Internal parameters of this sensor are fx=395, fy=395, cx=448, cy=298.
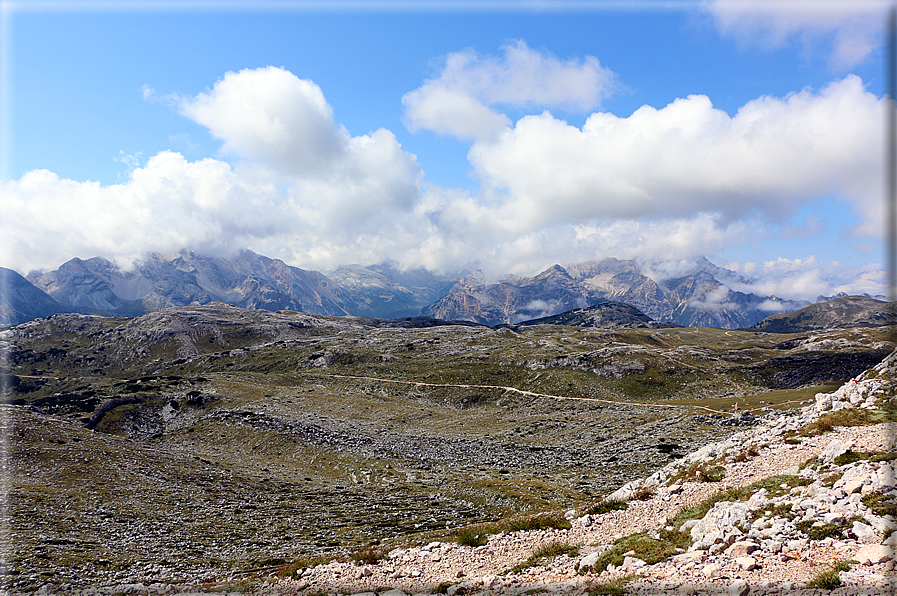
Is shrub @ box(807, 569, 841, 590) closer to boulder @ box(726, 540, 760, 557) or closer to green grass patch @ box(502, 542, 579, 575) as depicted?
boulder @ box(726, 540, 760, 557)

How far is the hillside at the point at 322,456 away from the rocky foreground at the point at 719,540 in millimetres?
6832

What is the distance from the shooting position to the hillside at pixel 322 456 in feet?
113

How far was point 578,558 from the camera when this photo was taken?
16.7 metres

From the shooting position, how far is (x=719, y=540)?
14414 millimetres

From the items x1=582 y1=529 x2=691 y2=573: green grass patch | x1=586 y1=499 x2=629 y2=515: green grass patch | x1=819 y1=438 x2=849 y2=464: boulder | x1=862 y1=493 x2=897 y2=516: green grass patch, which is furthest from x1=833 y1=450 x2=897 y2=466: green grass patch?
x1=586 y1=499 x2=629 y2=515: green grass patch

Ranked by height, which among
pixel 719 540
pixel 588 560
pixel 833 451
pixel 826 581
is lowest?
pixel 588 560

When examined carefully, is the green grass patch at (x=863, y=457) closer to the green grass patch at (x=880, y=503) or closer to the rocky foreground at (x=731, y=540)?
the rocky foreground at (x=731, y=540)

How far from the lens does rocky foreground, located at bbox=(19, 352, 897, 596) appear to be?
456 inches

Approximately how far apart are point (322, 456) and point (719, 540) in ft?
224

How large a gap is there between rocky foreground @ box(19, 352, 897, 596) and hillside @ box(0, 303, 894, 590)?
683 cm

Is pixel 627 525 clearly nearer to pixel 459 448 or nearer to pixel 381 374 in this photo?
pixel 459 448

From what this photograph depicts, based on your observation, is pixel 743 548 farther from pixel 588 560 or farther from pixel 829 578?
pixel 588 560

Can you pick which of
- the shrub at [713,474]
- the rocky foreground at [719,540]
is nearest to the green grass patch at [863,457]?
the rocky foreground at [719,540]

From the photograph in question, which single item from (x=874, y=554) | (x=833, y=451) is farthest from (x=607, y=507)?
(x=874, y=554)
